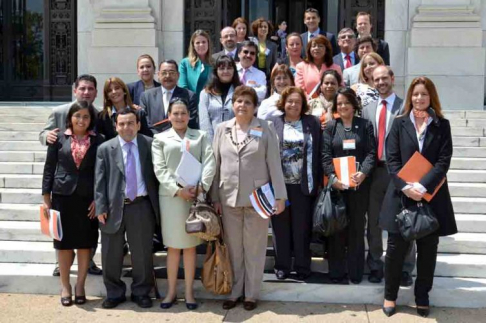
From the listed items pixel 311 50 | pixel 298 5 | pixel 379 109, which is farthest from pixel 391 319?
pixel 298 5

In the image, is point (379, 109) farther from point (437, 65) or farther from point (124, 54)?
point (124, 54)

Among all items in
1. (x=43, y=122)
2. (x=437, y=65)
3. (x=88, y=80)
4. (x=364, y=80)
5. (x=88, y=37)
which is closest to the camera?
(x=88, y=80)

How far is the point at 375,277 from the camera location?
19.9ft

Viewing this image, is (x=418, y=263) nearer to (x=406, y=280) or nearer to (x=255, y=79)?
(x=406, y=280)

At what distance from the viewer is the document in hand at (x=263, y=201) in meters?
5.61

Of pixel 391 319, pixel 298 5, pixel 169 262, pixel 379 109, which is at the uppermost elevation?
pixel 298 5

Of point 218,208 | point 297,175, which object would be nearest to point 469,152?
point 297,175

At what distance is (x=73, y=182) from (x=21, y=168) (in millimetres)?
2934

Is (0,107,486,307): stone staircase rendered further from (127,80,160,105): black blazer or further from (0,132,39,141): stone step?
(127,80,160,105): black blazer

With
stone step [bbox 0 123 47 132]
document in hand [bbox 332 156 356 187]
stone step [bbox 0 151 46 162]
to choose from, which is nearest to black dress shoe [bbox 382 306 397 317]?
document in hand [bbox 332 156 356 187]

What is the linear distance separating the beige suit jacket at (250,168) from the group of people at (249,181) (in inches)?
0.4

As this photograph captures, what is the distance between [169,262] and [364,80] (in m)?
2.84

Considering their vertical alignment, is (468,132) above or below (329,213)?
above

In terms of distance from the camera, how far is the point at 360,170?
584 centimetres
